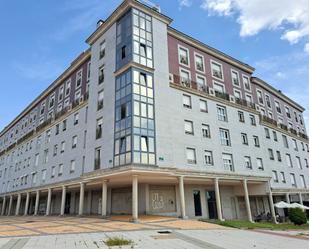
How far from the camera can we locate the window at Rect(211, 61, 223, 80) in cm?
3223

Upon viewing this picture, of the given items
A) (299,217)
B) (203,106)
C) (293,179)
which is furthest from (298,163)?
(203,106)

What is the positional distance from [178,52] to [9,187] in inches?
1621

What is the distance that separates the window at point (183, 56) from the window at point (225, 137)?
8839 mm

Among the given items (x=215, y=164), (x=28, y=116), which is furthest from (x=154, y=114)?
(x=28, y=116)

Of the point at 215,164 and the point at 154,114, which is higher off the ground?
the point at 154,114

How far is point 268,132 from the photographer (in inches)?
1455

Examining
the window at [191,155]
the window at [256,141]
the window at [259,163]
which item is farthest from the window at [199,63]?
the window at [259,163]

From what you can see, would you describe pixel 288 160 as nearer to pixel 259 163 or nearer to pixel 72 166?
pixel 259 163

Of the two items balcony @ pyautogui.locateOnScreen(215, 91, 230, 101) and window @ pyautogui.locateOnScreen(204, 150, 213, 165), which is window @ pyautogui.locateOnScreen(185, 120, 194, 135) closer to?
window @ pyautogui.locateOnScreen(204, 150, 213, 165)

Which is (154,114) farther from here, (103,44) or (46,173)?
(46,173)

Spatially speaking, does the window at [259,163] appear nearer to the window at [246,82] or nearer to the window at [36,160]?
the window at [246,82]

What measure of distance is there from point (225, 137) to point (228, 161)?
2.77 m

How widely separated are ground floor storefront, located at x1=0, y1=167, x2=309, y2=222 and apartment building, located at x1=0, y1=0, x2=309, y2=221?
4.2 inches

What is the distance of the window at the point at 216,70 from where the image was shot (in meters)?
32.2
